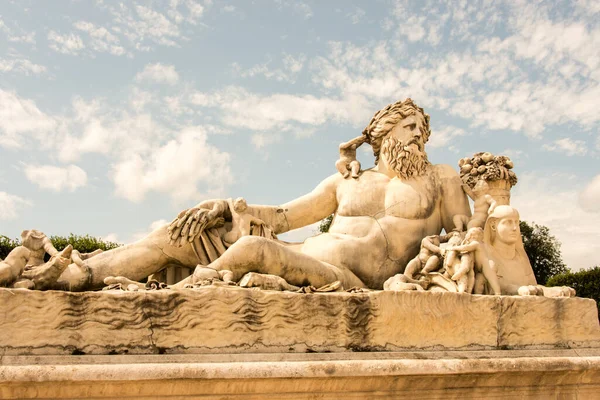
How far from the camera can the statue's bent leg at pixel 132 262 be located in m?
5.44

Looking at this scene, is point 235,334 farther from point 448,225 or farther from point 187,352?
point 448,225

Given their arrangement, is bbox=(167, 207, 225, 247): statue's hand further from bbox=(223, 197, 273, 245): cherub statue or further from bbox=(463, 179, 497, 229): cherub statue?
bbox=(463, 179, 497, 229): cherub statue

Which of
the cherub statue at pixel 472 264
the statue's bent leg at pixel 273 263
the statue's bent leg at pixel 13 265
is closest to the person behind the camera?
the statue's bent leg at pixel 13 265

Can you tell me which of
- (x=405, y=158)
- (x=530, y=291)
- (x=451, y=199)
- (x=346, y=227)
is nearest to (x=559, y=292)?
(x=530, y=291)

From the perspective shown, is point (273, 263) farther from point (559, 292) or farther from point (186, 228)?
point (559, 292)

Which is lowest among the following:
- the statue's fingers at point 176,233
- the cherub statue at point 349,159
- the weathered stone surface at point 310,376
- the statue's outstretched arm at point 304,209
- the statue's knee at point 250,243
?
the weathered stone surface at point 310,376

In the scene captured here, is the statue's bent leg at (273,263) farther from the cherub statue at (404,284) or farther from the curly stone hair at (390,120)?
the curly stone hair at (390,120)

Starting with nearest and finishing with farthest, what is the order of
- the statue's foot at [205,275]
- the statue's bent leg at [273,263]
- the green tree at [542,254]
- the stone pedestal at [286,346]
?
the stone pedestal at [286,346] → the statue's foot at [205,275] → the statue's bent leg at [273,263] → the green tree at [542,254]

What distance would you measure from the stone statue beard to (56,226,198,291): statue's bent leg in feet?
8.26

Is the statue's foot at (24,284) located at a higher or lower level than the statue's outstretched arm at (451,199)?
lower

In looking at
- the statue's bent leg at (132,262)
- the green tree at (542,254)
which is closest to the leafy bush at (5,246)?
the statue's bent leg at (132,262)

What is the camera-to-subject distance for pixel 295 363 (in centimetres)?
436

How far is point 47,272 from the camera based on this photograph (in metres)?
4.95

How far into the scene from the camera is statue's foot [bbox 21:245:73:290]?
4891mm
